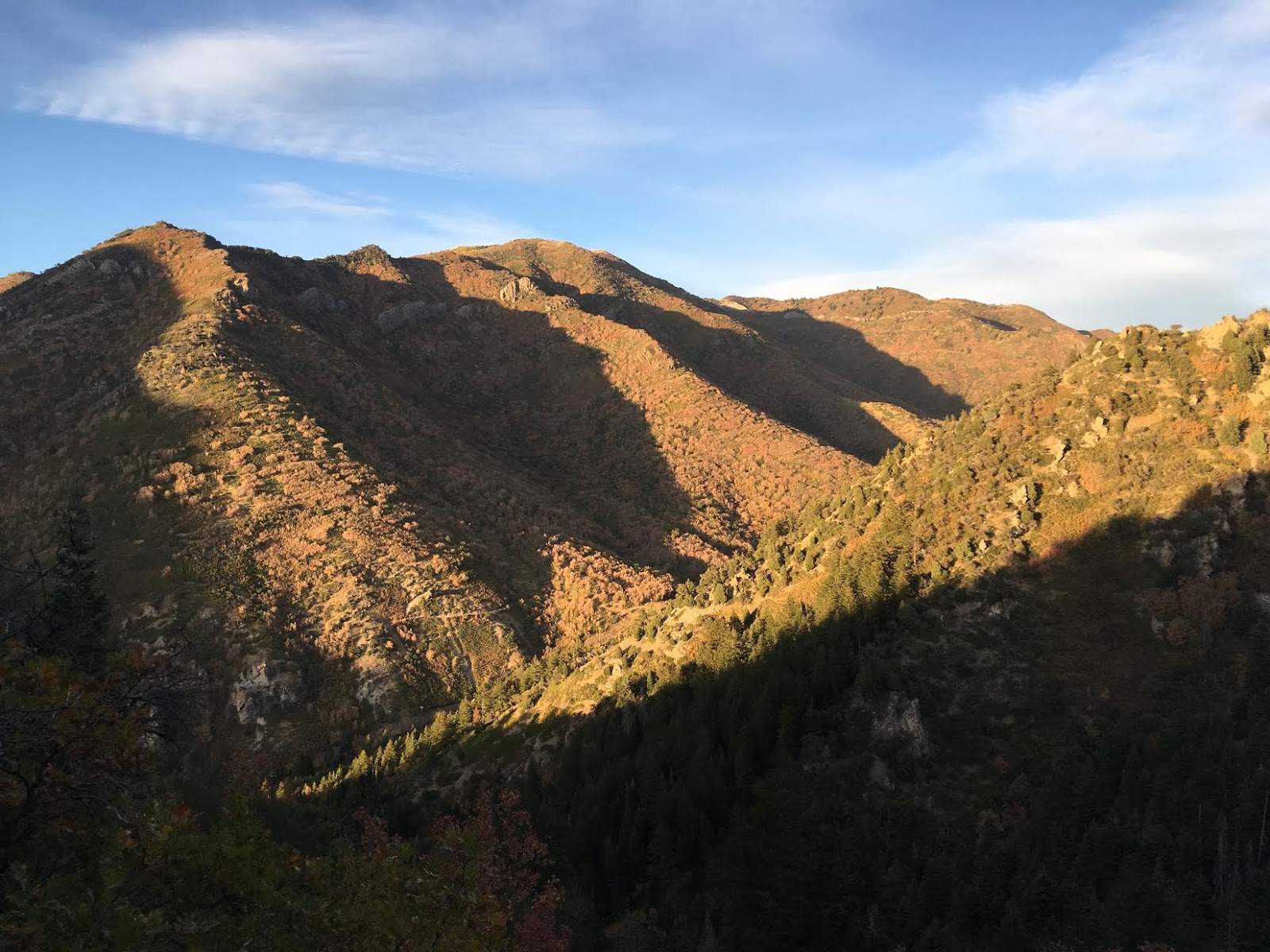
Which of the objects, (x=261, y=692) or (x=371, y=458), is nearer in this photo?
(x=261, y=692)

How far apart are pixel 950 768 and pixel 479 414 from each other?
10416 centimetres

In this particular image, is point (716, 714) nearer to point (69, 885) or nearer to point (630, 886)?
point (630, 886)

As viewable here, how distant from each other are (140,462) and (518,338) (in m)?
83.8

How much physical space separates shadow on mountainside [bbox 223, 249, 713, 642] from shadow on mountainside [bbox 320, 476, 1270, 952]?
33.5 metres

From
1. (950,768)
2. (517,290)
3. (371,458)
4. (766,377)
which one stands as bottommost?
(950,768)

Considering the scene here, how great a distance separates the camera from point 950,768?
34281mm

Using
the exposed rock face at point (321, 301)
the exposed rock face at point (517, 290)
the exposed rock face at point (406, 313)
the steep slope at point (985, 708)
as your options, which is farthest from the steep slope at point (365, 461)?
the steep slope at point (985, 708)

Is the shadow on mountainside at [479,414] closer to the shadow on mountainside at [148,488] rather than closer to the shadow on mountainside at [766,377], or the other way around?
the shadow on mountainside at [148,488]

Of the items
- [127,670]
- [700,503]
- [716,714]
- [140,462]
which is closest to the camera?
[127,670]

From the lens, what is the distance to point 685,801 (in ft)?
123

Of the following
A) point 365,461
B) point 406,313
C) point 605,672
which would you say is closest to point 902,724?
point 605,672

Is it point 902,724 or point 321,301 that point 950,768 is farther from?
point 321,301

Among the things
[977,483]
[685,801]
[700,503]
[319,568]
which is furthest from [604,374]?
[685,801]

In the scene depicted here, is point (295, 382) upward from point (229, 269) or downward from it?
downward
